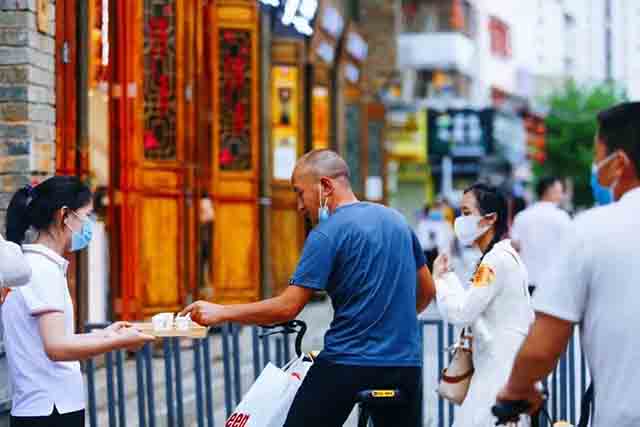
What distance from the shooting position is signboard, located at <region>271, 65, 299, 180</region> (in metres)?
18.7

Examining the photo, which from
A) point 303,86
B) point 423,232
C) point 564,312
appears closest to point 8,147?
point 564,312

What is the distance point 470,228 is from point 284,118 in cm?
1180

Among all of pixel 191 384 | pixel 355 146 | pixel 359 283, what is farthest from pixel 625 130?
pixel 355 146

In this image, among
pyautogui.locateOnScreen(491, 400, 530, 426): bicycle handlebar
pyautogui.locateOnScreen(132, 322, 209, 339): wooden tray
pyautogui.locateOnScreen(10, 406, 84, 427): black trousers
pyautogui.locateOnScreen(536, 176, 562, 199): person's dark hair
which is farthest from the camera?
pyautogui.locateOnScreen(536, 176, 562, 199): person's dark hair

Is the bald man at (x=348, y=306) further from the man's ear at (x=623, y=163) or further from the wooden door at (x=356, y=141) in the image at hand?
the wooden door at (x=356, y=141)

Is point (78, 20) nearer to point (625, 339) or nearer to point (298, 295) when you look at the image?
point (298, 295)

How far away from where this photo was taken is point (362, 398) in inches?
245

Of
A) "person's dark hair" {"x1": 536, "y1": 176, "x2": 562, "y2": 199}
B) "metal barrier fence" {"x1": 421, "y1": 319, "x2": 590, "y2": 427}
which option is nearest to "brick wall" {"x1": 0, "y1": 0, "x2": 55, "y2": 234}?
"metal barrier fence" {"x1": 421, "y1": 319, "x2": 590, "y2": 427}

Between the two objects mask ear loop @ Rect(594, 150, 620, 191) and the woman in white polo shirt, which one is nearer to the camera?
mask ear loop @ Rect(594, 150, 620, 191)

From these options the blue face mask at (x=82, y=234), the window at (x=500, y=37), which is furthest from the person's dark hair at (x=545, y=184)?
the window at (x=500, y=37)

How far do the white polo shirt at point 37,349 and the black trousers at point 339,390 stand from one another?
1018 millimetres

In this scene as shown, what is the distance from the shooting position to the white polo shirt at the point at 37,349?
564 cm

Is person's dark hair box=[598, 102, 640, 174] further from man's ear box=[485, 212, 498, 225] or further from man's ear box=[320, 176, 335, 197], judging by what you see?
man's ear box=[485, 212, 498, 225]

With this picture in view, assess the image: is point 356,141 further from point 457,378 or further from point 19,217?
point 19,217
